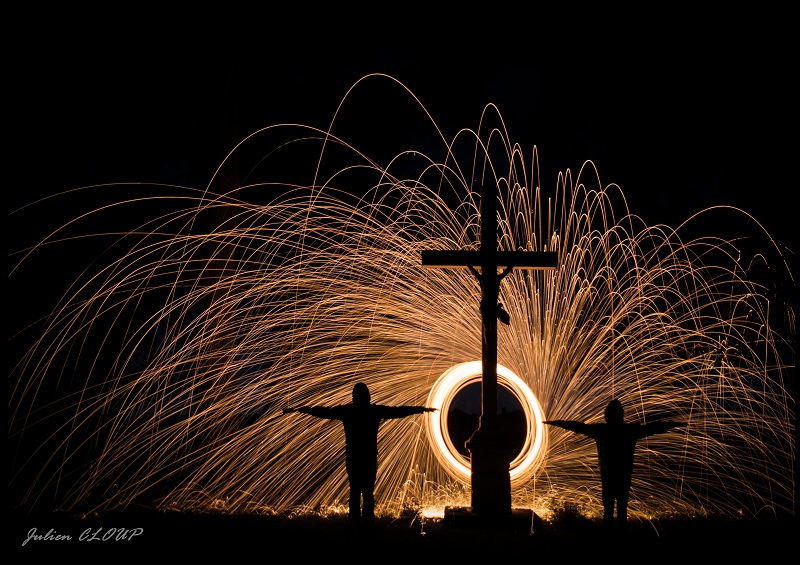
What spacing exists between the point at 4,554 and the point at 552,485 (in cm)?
539

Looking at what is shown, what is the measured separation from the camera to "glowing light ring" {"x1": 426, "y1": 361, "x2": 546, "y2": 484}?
7.30 metres

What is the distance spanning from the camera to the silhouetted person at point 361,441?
5.99 meters

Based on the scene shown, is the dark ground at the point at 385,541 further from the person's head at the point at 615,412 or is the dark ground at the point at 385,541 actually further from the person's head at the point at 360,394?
the person's head at the point at 360,394

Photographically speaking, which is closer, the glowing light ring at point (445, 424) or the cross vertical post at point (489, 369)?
the cross vertical post at point (489, 369)

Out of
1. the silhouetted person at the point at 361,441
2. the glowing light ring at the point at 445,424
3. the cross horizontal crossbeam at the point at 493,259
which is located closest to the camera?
the silhouetted person at the point at 361,441

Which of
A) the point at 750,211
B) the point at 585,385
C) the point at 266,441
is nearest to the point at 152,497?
the point at 266,441

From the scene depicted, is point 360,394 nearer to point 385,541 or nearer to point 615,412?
point 385,541

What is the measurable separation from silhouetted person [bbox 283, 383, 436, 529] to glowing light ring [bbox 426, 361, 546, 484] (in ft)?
4.29

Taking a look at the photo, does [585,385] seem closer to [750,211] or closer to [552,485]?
[552,485]

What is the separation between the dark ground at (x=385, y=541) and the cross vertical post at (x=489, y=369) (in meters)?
0.29

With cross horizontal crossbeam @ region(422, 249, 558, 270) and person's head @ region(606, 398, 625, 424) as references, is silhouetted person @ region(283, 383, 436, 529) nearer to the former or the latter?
cross horizontal crossbeam @ region(422, 249, 558, 270)

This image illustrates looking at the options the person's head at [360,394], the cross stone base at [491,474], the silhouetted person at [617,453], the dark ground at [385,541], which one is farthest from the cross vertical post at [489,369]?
the person's head at [360,394]

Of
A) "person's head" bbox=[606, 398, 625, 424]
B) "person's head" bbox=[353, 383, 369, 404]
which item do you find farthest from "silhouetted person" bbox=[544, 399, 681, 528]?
"person's head" bbox=[353, 383, 369, 404]

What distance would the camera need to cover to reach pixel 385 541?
19.5ft
